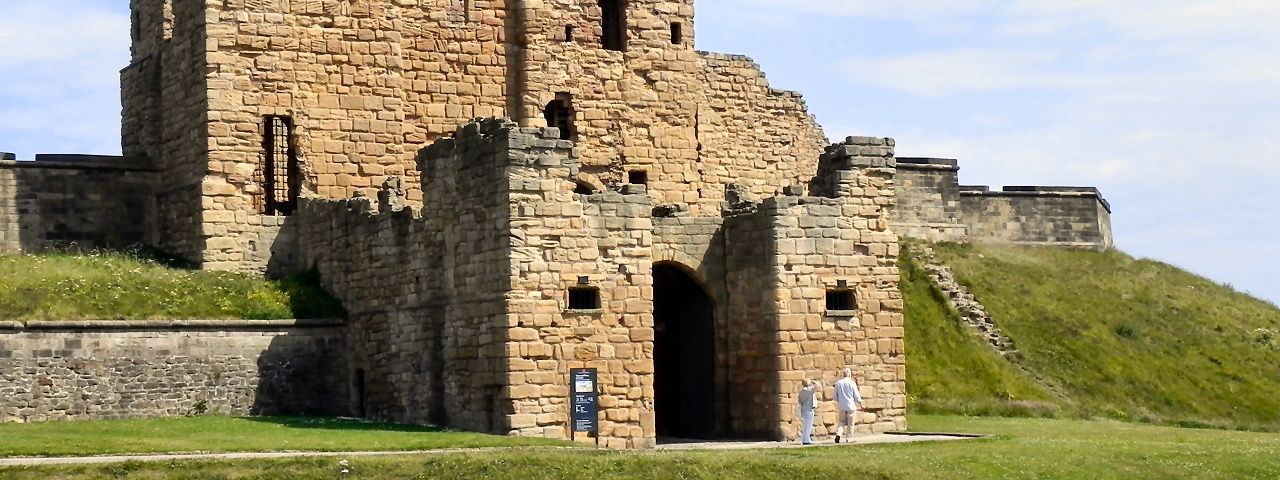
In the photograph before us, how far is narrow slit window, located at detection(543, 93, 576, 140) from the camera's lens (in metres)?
40.6

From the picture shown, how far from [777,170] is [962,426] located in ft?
40.7

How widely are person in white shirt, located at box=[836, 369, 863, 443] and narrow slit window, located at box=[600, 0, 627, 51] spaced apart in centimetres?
1258

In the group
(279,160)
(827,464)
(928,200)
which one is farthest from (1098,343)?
(827,464)

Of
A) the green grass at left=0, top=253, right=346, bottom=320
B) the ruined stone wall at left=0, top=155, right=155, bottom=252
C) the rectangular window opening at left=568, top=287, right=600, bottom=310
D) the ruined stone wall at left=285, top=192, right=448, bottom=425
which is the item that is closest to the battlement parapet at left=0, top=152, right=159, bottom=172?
the ruined stone wall at left=0, top=155, right=155, bottom=252

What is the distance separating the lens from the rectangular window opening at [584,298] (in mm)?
29609

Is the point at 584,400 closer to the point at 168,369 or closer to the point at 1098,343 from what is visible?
the point at 168,369

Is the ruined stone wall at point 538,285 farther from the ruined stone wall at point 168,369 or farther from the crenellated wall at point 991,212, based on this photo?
the crenellated wall at point 991,212

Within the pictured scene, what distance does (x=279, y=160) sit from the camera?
37.7 metres

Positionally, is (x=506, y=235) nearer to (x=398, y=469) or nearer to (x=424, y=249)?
(x=424, y=249)

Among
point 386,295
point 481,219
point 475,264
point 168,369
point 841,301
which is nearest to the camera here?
point 481,219

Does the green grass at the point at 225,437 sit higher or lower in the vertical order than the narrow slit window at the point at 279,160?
lower

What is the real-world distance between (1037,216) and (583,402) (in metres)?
26.5

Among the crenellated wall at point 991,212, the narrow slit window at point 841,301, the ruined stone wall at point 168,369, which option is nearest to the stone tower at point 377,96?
the ruined stone wall at point 168,369

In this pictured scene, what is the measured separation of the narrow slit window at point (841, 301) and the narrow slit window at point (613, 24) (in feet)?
35.6
